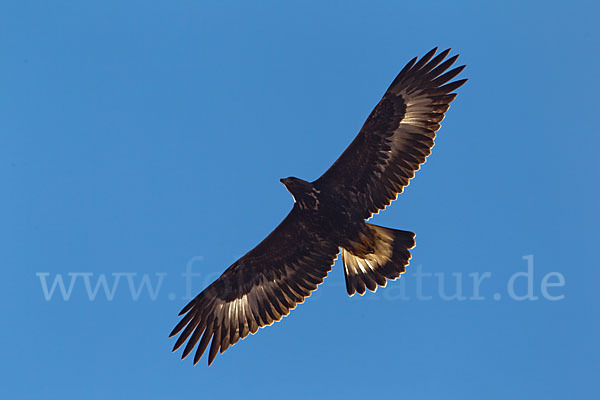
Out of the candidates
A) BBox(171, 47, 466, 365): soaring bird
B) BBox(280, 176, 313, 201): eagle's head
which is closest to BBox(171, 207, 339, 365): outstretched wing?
BBox(171, 47, 466, 365): soaring bird

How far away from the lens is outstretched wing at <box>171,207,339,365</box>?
12.8 metres

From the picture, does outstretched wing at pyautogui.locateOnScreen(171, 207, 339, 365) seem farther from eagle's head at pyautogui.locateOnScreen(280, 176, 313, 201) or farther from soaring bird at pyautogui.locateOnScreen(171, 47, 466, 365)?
eagle's head at pyautogui.locateOnScreen(280, 176, 313, 201)

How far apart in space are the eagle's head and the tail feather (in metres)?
1.21

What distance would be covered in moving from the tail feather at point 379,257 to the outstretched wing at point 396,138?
43 centimetres

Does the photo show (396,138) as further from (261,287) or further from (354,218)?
(261,287)

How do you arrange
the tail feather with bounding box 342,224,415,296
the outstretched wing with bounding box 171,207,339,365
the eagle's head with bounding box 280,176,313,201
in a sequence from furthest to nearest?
the outstretched wing with bounding box 171,207,339,365, the tail feather with bounding box 342,224,415,296, the eagle's head with bounding box 280,176,313,201

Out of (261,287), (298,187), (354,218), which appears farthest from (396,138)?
(261,287)

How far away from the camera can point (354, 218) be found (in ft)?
41.0

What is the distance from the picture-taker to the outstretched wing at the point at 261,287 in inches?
502

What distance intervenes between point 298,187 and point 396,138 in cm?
184

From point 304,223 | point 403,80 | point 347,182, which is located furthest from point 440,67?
point 304,223

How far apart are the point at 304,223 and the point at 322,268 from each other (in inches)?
35.9

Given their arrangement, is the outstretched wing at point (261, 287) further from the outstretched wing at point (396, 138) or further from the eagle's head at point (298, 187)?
the outstretched wing at point (396, 138)

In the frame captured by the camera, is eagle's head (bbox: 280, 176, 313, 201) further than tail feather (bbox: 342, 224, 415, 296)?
No
